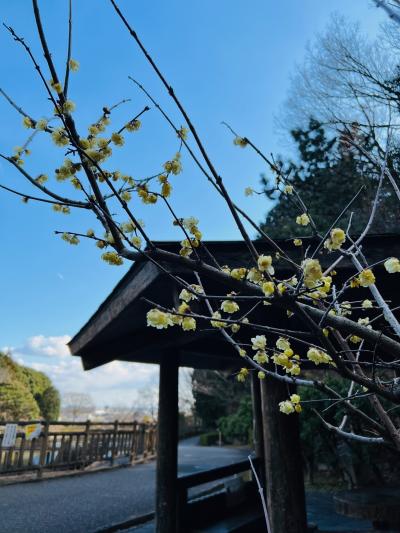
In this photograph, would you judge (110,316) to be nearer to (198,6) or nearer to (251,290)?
(251,290)

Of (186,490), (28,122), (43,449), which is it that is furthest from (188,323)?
(43,449)

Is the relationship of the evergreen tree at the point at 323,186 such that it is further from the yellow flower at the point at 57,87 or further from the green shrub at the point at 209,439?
the green shrub at the point at 209,439

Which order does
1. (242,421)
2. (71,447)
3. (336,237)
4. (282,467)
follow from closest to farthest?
(336,237) → (282,467) → (71,447) → (242,421)

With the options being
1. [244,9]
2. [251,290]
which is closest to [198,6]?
[244,9]

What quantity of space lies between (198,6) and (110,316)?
347 cm

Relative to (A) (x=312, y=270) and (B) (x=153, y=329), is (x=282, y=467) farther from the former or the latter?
(A) (x=312, y=270)

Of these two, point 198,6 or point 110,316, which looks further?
point 198,6

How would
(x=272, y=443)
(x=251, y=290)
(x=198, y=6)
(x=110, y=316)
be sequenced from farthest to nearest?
1. (x=198, y=6)
2. (x=110, y=316)
3. (x=272, y=443)
4. (x=251, y=290)

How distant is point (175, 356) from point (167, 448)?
3.26 ft

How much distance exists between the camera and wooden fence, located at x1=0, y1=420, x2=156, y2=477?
9008 mm

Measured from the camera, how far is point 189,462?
11.9 meters

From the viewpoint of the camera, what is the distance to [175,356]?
14.4 feet

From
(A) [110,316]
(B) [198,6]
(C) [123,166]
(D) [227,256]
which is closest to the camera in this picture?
(C) [123,166]

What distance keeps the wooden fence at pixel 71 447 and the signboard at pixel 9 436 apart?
0.08 meters
